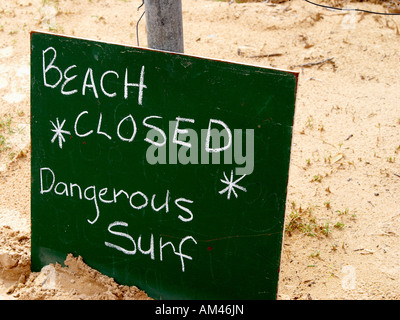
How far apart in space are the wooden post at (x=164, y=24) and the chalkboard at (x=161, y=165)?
0.17 m

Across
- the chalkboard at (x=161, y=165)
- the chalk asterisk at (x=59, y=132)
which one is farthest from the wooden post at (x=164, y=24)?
the chalk asterisk at (x=59, y=132)

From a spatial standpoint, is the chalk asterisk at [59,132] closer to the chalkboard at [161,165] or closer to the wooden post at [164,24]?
the chalkboard at [161,165]

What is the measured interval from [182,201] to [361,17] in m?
4.44

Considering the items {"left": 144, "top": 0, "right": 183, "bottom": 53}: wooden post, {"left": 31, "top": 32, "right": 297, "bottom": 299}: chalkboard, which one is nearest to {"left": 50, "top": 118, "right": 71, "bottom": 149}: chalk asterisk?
{"left": 31, "top": 32, "right": 297, "bottom": 299}: chalkboard

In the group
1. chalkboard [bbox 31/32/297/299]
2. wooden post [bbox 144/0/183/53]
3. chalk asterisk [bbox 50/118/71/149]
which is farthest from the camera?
chalk asterisk [bbox 50/118/71/149]

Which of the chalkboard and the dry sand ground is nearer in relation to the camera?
the chalkboard

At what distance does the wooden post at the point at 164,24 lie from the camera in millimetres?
2760

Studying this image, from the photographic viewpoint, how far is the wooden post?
276 centimetres

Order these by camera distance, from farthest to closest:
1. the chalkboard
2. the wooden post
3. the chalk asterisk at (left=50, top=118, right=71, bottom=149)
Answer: the chalk asterisk at (left=50, top=118, right=71, bottom=149)
the wooden post
the chalkboard

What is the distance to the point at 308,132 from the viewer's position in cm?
461

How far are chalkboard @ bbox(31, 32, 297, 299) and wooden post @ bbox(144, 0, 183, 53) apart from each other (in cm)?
17

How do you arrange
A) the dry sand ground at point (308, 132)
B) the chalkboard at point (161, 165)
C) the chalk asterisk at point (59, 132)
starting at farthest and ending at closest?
the dry sand ground at point (308, 132) → the chalk asterisk at point (59, 132) → the chalkboard at point (161, 165)

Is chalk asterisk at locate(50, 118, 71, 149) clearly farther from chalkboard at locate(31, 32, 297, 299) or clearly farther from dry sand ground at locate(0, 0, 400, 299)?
dry sand ground at locate(0, 0, 400, 299)

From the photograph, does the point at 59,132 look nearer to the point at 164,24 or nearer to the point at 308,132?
the point at 164,24
